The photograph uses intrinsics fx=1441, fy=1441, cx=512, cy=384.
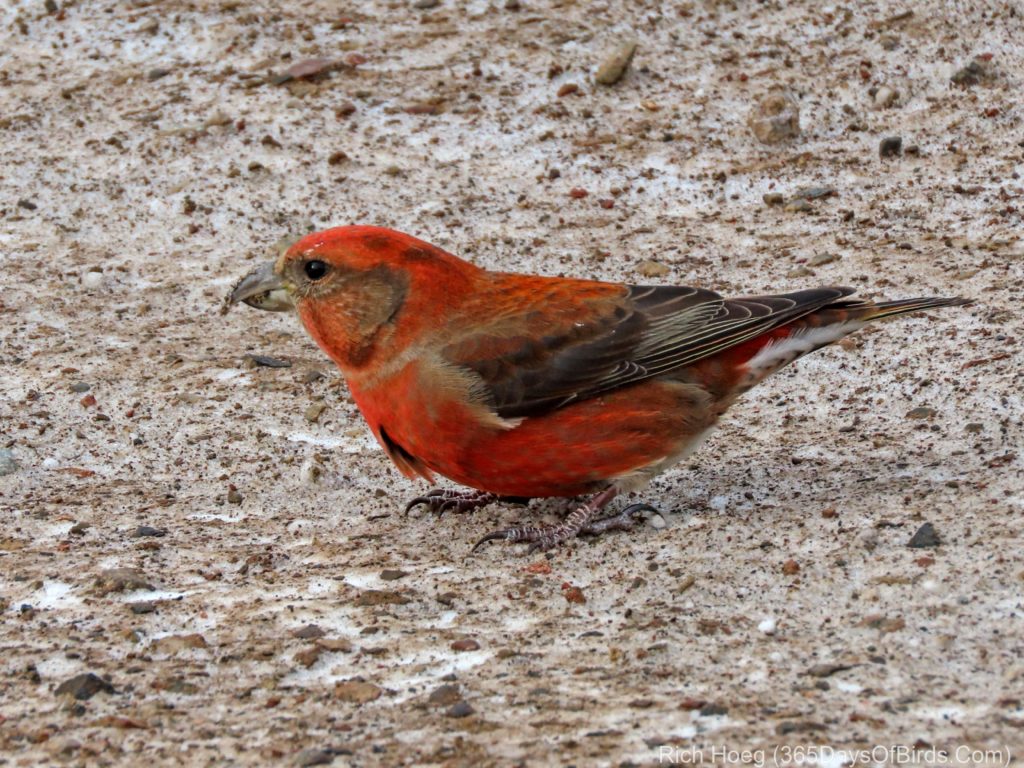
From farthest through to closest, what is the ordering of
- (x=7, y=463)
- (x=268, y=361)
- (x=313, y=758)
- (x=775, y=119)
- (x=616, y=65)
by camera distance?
1. (x=616, y=65)
2. (x=775, y=119)
3. (x=268, y=361)
4. (x=7, y=463)
5. (x=313, y=758)

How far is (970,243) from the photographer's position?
6434 millimetres

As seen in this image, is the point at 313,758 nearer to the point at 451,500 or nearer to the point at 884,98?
the point at 451,500

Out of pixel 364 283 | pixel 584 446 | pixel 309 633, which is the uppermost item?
pixel 364 283

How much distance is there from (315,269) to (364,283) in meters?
0.19

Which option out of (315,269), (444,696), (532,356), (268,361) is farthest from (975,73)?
(444,696)

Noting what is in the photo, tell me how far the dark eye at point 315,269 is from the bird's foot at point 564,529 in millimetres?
1073

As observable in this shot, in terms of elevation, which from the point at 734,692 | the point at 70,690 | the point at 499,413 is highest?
the point at 499,413

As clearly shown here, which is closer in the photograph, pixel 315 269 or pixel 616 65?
pixel 315 269

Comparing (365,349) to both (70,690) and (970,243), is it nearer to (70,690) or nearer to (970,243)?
(70,690)

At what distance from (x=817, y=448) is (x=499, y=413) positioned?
1.33m

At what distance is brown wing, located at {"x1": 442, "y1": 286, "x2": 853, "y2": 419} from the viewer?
4.79 metres

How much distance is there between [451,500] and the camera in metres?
5.25

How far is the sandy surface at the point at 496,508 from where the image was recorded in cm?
355

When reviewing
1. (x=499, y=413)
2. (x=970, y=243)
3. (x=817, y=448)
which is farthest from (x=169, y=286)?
(x=970, y=243)
